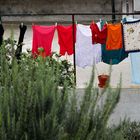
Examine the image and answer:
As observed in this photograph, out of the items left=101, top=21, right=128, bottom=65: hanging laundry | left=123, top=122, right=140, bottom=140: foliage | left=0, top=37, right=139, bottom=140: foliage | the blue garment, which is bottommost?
left=123, top=122, right=140, bottom=140: foliage

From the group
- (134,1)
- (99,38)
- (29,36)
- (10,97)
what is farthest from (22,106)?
(134,1)

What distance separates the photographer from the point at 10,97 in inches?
108

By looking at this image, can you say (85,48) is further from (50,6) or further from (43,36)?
(50,6)

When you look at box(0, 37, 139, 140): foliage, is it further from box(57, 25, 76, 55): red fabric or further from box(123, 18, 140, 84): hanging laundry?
box(123, 18, 140, 84): hanging laundry

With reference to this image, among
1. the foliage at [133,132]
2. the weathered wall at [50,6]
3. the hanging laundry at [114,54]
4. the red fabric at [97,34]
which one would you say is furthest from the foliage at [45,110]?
the weathered wall at [50,6]

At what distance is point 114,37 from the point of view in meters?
7.20

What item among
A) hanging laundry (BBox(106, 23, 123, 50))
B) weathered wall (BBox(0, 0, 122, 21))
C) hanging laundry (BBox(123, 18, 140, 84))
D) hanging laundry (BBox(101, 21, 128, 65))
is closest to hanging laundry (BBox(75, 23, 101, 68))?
hanging laundry (BBox(101, 21, 128, 65))

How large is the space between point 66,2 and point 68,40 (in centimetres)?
741

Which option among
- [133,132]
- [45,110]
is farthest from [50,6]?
[45,110]

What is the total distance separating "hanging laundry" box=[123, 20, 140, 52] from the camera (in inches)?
278

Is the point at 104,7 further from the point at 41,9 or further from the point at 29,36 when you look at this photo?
the point at 29,36

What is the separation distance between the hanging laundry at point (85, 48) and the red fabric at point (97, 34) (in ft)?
0.30

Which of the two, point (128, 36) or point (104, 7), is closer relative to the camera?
point (128, 36)

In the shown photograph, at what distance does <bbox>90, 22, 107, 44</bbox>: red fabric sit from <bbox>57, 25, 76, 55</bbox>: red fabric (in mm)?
342
